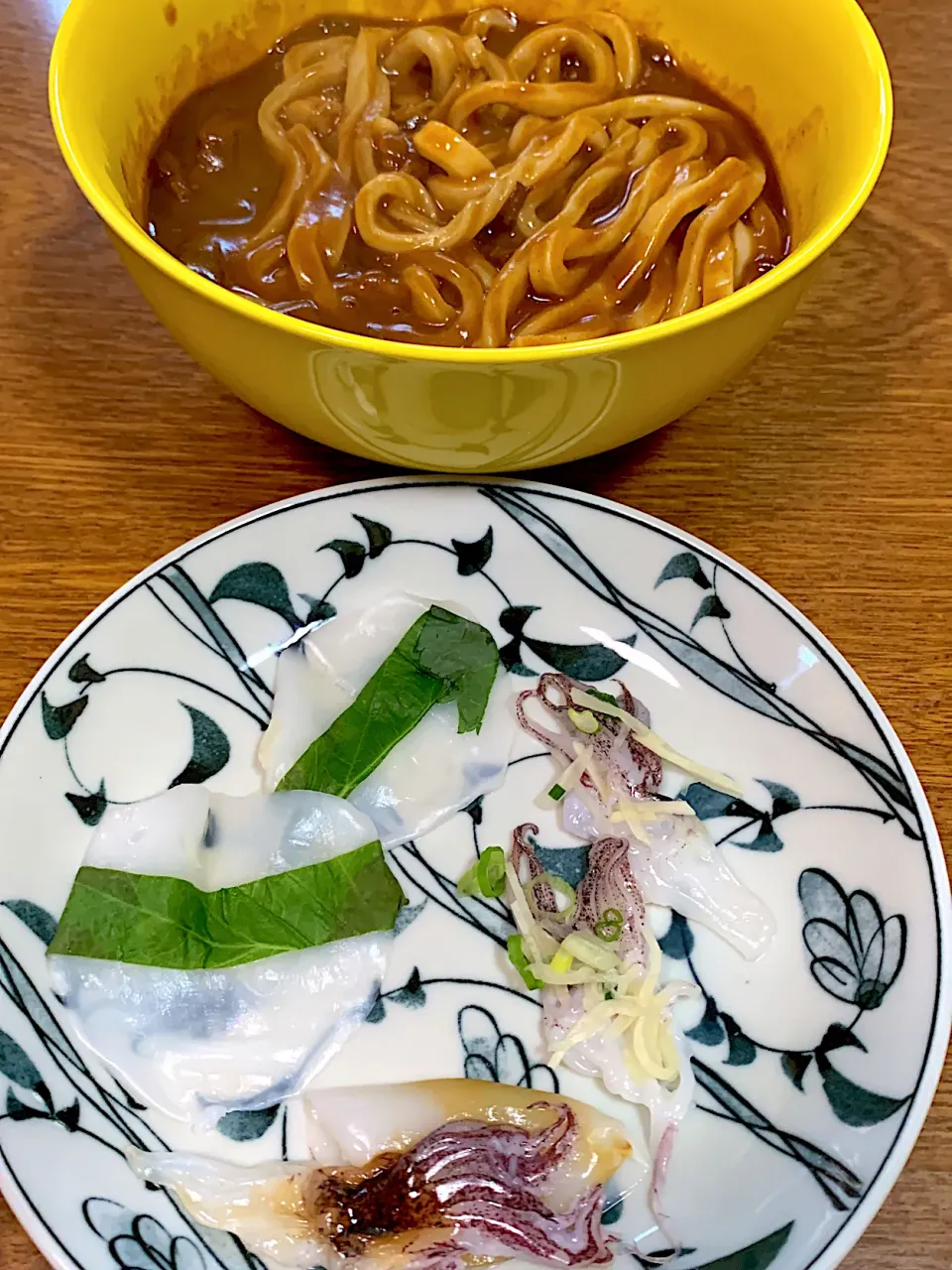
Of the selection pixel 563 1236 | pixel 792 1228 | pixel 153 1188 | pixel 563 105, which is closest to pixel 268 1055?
pixel 153 1188

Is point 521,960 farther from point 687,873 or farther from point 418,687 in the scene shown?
point 418,687

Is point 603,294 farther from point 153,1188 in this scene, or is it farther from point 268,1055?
point 153,1188

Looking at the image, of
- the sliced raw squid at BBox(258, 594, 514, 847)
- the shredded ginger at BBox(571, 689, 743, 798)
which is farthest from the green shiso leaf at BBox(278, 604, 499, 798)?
the shredded ginger at BBox(571, 689, 743, 798)

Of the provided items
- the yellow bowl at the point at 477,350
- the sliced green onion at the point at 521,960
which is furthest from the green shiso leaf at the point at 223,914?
the yellow bowl at the point at 477,350

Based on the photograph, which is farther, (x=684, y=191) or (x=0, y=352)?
(x=0, y=352)

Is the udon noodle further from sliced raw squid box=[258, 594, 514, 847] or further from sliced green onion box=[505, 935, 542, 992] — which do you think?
sliced green onion box=[505, 935, 542, 992]
